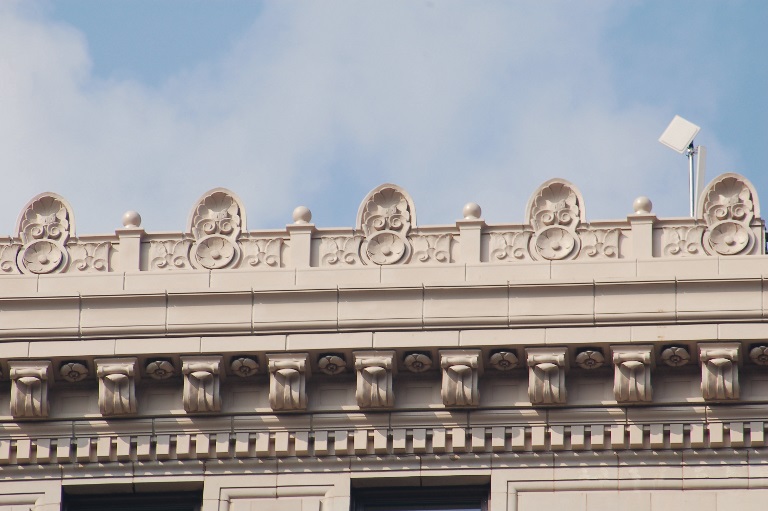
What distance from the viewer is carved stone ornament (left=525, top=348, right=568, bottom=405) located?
27.3 meters

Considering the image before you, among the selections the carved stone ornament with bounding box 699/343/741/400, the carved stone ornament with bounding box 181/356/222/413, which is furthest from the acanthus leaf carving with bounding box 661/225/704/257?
the carved stone ornament with bounding box 181/356/222/413

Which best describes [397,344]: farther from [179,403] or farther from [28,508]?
[28,508]

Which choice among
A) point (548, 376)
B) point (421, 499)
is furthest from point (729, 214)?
point (421, 499)

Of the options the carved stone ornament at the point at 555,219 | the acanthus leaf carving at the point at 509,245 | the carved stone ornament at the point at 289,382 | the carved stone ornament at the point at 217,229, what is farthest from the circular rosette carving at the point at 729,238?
the carved stone ornament at the point at 217,229

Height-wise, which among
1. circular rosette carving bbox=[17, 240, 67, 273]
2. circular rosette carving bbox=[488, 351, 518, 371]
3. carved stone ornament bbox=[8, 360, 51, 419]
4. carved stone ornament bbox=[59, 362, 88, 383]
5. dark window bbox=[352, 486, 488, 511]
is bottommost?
dark window bbox=[352, 486, 488, 511]

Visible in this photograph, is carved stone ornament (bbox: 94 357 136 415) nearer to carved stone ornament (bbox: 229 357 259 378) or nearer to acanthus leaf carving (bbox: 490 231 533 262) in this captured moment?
carved stone ornament (bbox: 229 357 259 378)

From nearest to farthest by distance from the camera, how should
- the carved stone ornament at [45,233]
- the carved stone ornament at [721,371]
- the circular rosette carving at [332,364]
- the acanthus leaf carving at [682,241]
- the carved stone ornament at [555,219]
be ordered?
1. the carved stone ornament at [721,371]
2. the circular rosette carving at [332,364]
3. the acanthus leaf carving at [682,241]
4. the carved stone ornament at [555,219]
5. the carved stone ornament at [45,233]

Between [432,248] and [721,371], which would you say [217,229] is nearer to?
[432,248]

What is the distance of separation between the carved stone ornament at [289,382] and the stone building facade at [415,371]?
3 centimetres

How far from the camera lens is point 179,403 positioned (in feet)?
91.8

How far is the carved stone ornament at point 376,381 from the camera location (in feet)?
90.2

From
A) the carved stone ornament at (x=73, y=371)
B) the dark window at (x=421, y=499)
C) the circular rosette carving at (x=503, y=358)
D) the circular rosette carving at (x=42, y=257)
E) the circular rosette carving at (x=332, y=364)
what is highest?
the circular rosette carving at (x=42, y=257)

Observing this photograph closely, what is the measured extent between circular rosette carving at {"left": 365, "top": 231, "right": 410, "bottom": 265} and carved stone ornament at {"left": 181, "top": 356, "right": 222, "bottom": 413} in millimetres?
2313

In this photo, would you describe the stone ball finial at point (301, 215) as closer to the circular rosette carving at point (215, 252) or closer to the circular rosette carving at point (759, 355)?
the circular rosette carving at point (215, 252)
